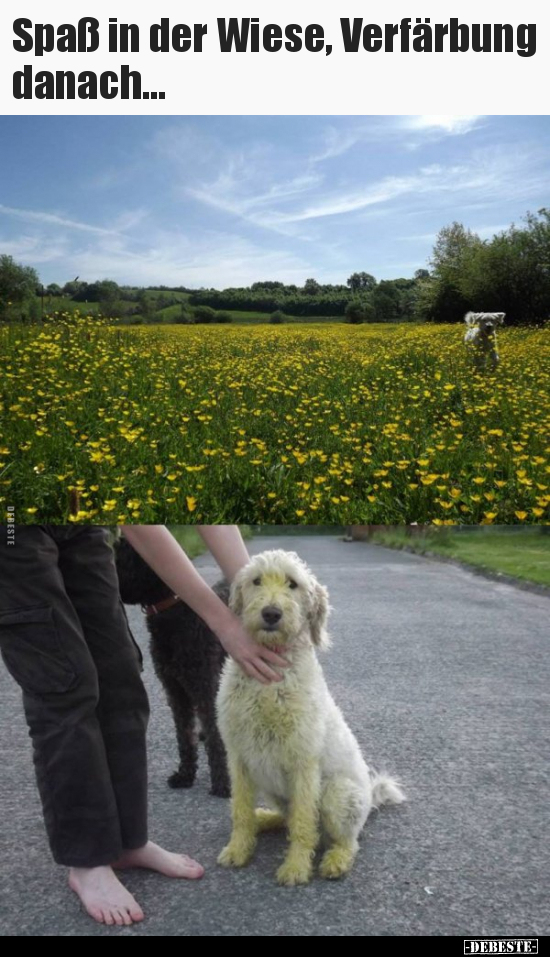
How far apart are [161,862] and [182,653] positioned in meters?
0.40

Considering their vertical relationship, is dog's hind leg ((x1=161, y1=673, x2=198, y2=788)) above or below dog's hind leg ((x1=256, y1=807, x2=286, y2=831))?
above

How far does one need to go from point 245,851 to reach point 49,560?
2.10ft

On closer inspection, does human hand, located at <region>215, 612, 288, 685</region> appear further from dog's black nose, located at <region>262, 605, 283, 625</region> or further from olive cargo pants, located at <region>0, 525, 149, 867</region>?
olive cargo pants, located at <region>0, 525, 149, 867</region>

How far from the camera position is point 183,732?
187 cm

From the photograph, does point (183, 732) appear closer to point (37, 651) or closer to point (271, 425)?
point (37, 651)

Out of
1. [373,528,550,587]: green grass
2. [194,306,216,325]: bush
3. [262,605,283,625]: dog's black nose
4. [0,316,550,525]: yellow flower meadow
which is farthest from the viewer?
[194,306,216,325]: bush

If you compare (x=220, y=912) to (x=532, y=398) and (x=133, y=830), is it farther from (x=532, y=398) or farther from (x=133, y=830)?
(x=532, y=398)

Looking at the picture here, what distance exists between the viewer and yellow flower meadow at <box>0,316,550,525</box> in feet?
9.21

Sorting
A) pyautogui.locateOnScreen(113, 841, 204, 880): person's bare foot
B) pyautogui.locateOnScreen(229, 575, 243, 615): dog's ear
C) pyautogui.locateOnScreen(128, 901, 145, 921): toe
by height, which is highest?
pyautogui.locateOnScreen(229, 575, 243, 615): dog's ear

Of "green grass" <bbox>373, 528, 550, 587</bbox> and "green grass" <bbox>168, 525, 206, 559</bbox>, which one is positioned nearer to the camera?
"green grass" <bbox>168, 525, 206, 559</bbox>

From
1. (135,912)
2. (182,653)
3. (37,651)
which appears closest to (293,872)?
(135,912)

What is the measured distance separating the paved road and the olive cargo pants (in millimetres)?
62

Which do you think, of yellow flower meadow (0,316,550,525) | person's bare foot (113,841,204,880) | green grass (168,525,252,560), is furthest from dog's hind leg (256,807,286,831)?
yellow flower meadow (0,316,550,525)

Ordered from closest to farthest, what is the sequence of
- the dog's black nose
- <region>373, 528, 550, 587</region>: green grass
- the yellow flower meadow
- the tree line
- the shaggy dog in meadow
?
the dog's black nose → the shaggy dog in meadow → <region>373, 528, 550, 587</region>: green grass → the yellow flower meadow → the tree line
